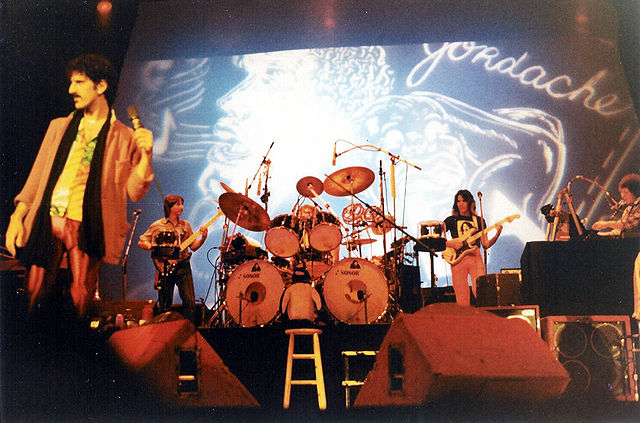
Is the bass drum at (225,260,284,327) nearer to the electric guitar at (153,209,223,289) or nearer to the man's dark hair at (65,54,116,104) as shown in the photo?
the electric guitar at (153,209,223,289)

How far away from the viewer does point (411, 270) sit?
251 inches

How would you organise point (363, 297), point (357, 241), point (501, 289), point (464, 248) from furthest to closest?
point (357, 241) < point (464, 248) < point (501, 289) < point (363, 297)

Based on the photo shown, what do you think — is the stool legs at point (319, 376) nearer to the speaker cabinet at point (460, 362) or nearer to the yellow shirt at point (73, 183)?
the speaker cabinet at point (460, 362)

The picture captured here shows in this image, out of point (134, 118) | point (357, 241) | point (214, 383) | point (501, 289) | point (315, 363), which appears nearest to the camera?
point (214, 383)

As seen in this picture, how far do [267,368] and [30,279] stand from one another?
183 centimetres

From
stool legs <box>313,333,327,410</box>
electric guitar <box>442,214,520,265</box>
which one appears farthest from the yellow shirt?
electric guitar <box>442,214,520,265</box>

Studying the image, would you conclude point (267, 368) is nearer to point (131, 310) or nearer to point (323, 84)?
point (131, 310)

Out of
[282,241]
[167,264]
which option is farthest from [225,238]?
[282,241]

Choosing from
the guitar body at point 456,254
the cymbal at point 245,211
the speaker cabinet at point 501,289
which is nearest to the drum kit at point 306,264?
the cymbal at point 245,211

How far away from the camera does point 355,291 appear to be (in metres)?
5.21

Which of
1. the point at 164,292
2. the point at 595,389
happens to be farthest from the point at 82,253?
the point at 595,389

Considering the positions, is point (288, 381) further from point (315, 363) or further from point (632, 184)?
point (632, 184)

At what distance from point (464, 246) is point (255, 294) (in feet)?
7.07

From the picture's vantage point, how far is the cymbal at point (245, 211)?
17.9 feet
